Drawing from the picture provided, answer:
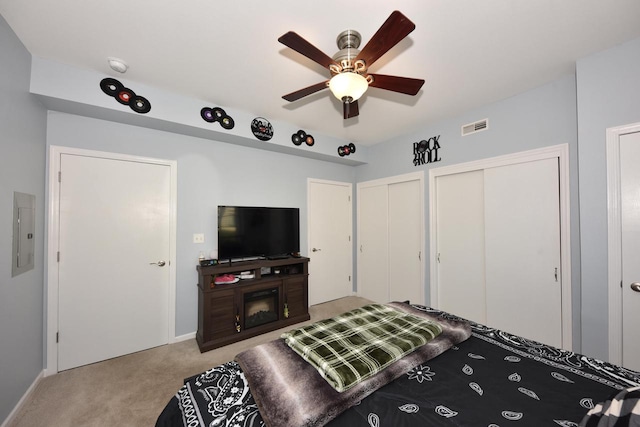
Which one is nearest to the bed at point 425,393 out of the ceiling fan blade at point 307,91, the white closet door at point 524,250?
the white closet door at point 524,250

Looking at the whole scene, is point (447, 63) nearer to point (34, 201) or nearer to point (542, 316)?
point (542, 316)

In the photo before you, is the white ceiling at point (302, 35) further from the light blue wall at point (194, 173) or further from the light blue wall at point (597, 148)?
the light blue wall at point (194, 173)

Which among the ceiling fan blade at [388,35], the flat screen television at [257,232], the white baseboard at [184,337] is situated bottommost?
the white baseboard at [184,337]

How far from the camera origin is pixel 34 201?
1.96 meters

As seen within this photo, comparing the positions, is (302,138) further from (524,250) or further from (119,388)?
(119,388)

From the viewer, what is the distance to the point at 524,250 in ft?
8.08

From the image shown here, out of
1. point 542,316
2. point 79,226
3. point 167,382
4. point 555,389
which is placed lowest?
point 167,382

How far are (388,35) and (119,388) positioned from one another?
10.8 ft

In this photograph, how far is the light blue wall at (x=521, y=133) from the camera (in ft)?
7.11

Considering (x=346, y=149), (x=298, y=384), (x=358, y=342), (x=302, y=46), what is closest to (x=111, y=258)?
(x=298, y=384)

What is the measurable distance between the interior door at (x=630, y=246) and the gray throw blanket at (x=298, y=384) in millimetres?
1579

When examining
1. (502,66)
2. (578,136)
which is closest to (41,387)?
(502,66)

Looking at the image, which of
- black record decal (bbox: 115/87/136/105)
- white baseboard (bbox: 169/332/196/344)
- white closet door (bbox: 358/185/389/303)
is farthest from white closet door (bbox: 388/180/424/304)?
black record decal (bbox: 115/87/136/105)

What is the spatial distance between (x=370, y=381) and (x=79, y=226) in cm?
294
